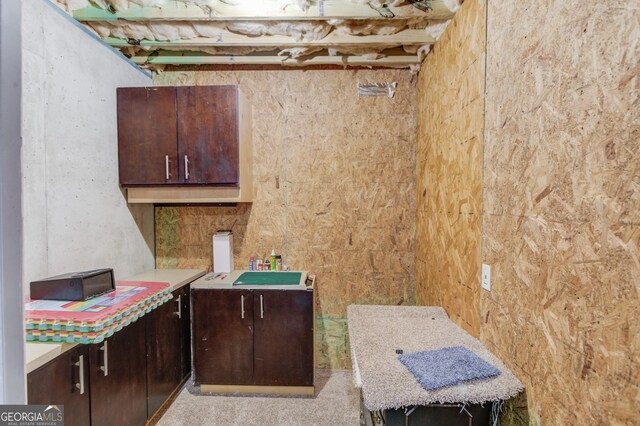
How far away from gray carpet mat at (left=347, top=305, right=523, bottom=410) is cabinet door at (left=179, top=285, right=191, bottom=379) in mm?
1436

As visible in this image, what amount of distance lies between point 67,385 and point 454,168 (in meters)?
2.45

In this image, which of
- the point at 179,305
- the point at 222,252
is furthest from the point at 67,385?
the point at 222,252

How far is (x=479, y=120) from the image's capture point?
65.4 inches

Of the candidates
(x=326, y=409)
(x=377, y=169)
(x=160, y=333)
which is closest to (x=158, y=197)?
(x=160, y=333)

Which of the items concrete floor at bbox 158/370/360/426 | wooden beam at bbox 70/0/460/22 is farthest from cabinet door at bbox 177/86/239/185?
concrete floor at bbox 158/370/360/426

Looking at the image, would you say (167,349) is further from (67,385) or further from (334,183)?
(334,183)

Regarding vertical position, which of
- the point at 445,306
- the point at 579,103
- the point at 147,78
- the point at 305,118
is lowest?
Answer: the point at 445,306

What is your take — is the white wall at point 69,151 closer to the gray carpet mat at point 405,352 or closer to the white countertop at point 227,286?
the white countertop at point 227,286

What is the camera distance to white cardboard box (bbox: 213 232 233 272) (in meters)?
2.83

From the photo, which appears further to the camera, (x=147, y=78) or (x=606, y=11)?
(x=147, y=78)

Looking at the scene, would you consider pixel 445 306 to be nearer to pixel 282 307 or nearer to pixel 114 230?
pixel 282 307

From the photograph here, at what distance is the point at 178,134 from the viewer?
2488 mm

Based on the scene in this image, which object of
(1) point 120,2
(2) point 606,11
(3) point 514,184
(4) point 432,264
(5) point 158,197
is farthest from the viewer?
(5) point 158,197

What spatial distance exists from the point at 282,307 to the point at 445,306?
4.08 feet
